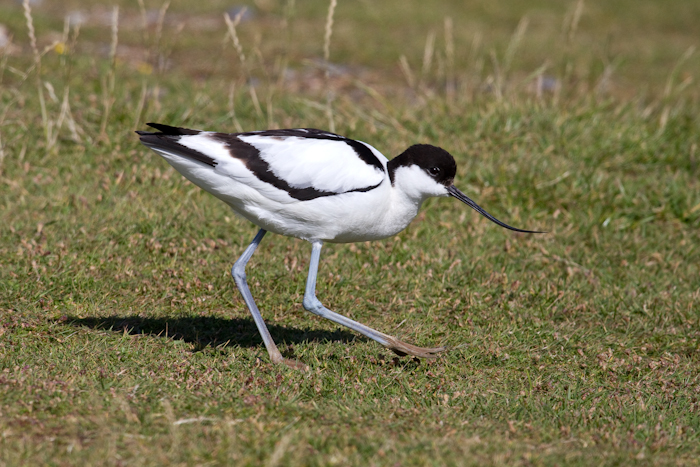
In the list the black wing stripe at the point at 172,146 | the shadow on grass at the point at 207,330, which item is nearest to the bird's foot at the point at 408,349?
the shadow on grass at the point at 207,330

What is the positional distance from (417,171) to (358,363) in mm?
1157

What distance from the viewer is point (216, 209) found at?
6.23 m

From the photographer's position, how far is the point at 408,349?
4.61 meters

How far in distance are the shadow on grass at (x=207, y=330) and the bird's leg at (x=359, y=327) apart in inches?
13.1

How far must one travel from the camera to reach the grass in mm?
3615

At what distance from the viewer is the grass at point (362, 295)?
11.9 feet

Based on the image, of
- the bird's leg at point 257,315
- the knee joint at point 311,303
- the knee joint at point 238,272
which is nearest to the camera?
the bird's leg at point 257,315

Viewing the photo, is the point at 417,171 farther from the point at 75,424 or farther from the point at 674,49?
the point at 674,49

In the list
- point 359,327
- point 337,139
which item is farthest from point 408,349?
point 337,139

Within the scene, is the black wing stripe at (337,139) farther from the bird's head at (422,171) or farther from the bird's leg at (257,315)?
the bird's leg at (257,315)

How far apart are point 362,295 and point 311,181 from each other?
131 centimetres

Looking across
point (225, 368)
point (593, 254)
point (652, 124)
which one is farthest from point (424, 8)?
point (225, 368)

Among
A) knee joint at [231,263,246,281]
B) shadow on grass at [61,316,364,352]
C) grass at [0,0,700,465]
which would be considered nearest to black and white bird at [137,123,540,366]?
knee joint at [231,263,246,281]

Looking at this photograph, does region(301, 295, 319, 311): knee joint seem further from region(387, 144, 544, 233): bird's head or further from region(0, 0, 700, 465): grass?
region(387, 144, 544, 233): bird's head
